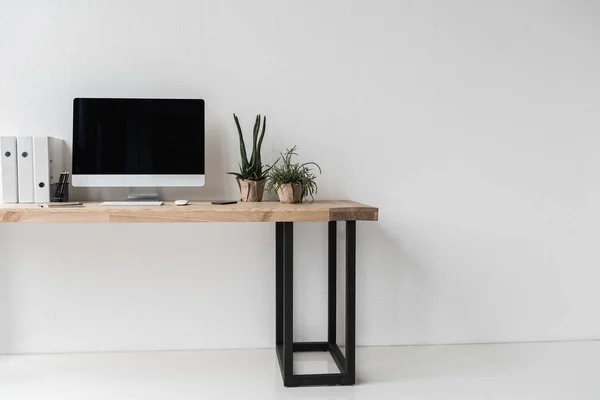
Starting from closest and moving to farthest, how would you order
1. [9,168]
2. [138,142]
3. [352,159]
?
[9,168] → [138,142] → [352,159]

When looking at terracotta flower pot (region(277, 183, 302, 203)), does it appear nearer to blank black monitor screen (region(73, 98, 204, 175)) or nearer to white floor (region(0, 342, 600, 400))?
blank black monitor screen (region(73, 98, 204, 175))

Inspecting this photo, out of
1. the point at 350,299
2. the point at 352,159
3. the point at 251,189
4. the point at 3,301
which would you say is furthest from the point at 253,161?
the point at 3,301

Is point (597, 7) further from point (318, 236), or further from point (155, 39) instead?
point (155, 39)

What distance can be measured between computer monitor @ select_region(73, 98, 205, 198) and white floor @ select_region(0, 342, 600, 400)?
33.1 inches

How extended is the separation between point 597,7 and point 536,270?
1.42 m

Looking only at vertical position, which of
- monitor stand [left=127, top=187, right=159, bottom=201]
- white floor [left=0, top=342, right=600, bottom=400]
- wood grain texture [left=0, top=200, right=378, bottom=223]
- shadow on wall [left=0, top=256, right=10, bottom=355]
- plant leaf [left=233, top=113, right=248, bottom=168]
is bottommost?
white floor [left=0, top=342, right=600, bottom=400]

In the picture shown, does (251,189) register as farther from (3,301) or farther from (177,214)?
(3,301)

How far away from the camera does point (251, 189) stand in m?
2.61

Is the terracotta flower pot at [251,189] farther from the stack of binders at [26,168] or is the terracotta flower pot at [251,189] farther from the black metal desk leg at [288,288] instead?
the stack of binders at [26,168]

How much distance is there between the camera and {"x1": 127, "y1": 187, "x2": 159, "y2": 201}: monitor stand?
8.63 ft

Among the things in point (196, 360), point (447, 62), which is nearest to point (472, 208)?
point (447, 62)

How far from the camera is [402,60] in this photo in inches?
112

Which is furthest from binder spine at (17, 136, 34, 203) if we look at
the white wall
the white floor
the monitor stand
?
the white floor

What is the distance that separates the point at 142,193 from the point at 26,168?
0.51m
